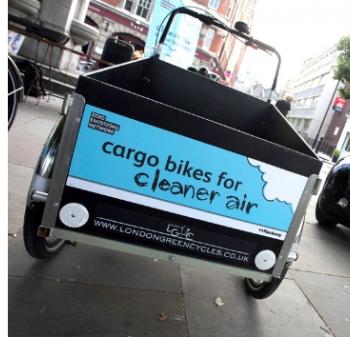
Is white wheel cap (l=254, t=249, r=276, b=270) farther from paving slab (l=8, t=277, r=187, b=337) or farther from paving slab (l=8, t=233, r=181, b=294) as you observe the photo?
paving slab (l=8, t=233, r=181, b=294)

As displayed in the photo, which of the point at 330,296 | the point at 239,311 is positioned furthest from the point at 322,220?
the point at 239,311

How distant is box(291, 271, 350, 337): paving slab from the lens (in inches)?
116

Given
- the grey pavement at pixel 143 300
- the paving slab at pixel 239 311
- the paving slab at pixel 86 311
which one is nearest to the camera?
the paving slab at pixel 86 311

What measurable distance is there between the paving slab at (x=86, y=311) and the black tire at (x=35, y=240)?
0.62 feet

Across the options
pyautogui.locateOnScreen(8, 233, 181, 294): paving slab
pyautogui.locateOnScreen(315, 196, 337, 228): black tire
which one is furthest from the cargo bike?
pyautogui.locateOnScreen(315, 196, 337, 228): black tire

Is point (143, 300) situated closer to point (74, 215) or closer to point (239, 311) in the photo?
point (239, 311)

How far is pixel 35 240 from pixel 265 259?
1425 millimetres

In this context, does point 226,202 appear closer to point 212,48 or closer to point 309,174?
point 309,174

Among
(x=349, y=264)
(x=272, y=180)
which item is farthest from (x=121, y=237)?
(x=349, y=264)

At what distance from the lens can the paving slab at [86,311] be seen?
6.86 feet

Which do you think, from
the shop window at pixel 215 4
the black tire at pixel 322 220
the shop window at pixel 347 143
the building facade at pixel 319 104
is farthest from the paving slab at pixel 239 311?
the shop window at pixel 347 143

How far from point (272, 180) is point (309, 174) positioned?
0.23m

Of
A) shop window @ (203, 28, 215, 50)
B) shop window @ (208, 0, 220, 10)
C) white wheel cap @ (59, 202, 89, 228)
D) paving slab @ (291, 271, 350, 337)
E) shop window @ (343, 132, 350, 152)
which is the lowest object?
paving slab @ (291, 271, 350, 337)

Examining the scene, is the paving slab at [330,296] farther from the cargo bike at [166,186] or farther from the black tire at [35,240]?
the black tire at [35,240]
